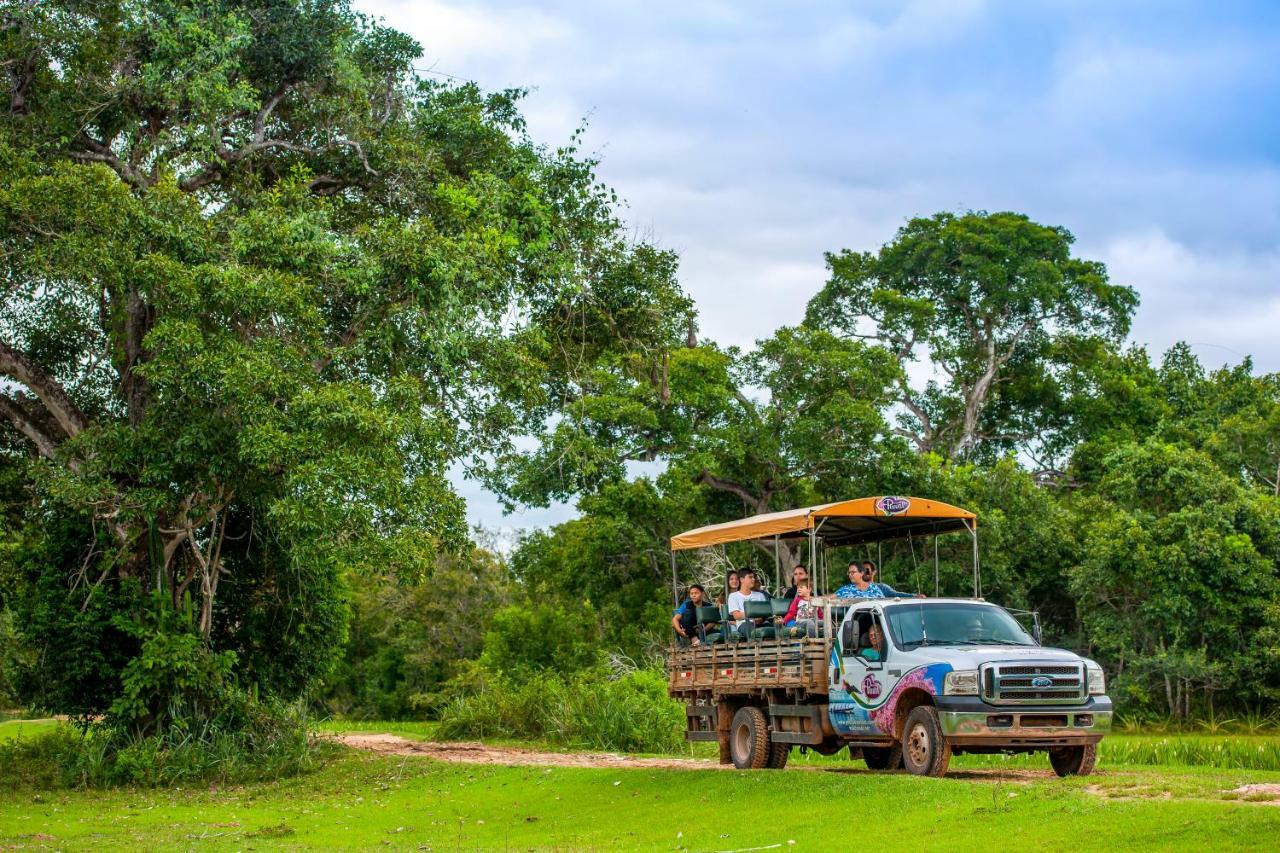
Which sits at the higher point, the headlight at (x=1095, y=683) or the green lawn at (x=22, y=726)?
the headlight at (x=1095, y=683)

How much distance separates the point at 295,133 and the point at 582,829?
14754 millimetres

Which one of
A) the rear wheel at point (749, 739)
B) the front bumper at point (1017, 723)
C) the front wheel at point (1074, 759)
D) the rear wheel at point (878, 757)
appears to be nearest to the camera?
the front bumper at point (1017, 723)

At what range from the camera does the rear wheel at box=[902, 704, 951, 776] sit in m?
16.0

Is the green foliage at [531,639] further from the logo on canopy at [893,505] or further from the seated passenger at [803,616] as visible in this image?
the logo on canopy at [893,505]

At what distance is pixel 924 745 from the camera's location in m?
16.3

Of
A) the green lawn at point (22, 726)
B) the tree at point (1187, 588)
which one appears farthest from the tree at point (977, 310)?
the green lawn at point (22, 726)

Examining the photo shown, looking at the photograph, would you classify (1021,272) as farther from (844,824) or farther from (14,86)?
(844,824)

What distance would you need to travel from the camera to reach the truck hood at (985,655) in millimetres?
15852

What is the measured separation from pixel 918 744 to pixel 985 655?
1.34 metres

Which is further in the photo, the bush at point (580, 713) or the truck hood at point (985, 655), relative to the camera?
the bush at point (580, 713)

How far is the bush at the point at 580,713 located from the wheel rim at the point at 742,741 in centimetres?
735

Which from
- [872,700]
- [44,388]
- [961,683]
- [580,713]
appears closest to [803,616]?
[872,700]

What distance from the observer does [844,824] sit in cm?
1335

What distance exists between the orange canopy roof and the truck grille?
2974 millimetres
